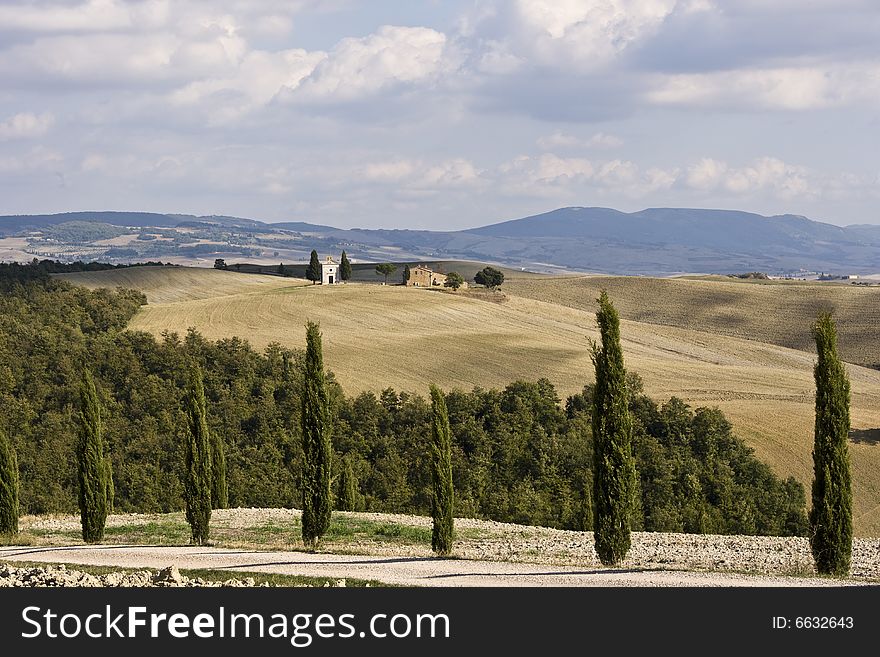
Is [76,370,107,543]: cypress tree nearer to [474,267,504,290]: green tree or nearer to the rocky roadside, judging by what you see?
the rocky roadside

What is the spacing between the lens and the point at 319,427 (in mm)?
27812

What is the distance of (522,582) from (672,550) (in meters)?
8.18

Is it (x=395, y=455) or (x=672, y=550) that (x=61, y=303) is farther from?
(x=672, y=550)

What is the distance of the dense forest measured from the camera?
133ft

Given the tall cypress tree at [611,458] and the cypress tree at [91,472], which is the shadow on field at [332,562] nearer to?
the tall cypress tree at [611,458]

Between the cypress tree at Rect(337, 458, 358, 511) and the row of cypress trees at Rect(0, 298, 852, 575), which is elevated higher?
the row of cypress trees at Rect(0, 298, 852, 575)

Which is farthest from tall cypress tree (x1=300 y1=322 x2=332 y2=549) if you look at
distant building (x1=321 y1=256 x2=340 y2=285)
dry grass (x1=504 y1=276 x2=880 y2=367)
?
distant building (x1=321 y1=256 x2=340 y2=285)

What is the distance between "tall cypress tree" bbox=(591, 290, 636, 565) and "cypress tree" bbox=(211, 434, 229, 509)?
12569mm

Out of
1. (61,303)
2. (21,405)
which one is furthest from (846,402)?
(61,303)

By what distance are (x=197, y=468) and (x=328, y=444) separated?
4.14 metres

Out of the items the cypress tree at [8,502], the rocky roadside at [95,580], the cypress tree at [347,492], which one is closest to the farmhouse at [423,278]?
the cypress tree at [347,492]

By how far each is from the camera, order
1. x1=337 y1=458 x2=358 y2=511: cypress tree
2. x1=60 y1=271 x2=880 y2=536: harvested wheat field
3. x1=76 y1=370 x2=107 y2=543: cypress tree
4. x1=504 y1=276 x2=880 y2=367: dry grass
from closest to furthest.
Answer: x1=76 y1=370 x2=107 y2=543: cypress tree, x1=337 y1=458 x2=358 y2=511: cypress tree, x1=60 y1=271 x2=880 y2=536: harvested wheat field, x1=504 y1=276 x2=880 y2=367: dry grass

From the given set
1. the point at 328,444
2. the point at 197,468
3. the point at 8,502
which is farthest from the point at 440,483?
the point at 8,502

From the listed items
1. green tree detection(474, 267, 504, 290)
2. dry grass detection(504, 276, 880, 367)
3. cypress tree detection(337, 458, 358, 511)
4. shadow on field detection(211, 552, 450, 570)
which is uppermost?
green tree detection(474, 267, 504, 290)
